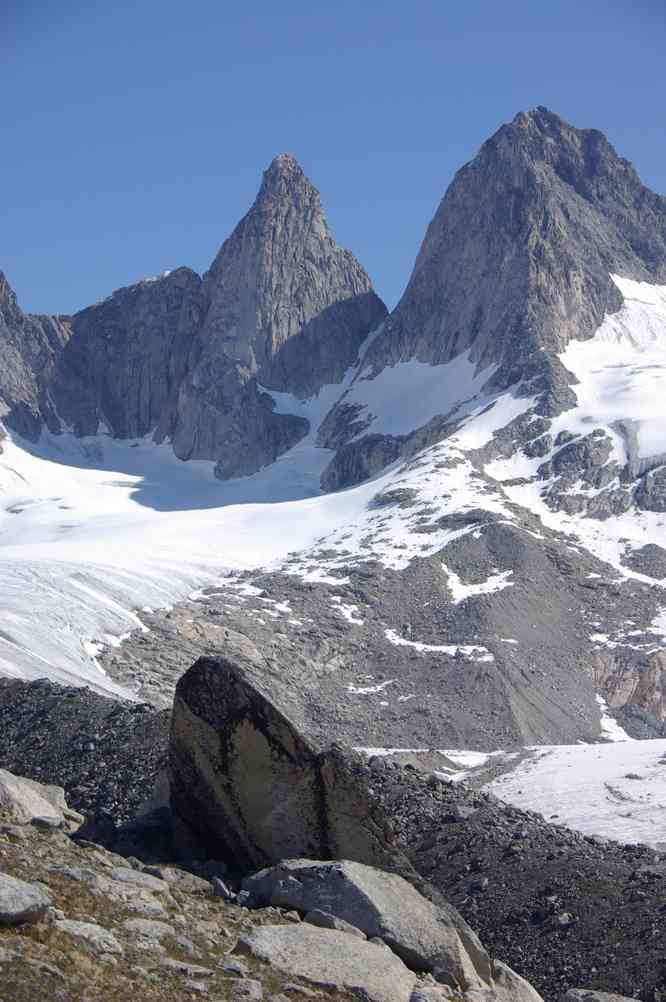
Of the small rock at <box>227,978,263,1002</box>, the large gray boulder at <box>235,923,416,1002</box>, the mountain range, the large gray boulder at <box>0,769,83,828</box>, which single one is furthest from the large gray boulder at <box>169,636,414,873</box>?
the mountain range

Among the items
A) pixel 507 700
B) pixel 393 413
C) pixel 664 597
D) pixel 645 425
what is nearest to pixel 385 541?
pixel 664 597

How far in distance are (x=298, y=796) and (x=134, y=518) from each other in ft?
463

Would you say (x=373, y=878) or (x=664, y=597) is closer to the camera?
(x=373, y=878)

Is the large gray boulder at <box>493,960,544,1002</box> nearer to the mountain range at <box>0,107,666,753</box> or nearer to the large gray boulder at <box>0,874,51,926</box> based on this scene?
the large gray boulder at <box>0,874,51,926</box>

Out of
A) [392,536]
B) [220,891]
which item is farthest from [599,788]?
[392,536]

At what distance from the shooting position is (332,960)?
1416 cm

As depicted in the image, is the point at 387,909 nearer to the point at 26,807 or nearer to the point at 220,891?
the point at 220,891

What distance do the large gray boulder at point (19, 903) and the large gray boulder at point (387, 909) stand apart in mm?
3929

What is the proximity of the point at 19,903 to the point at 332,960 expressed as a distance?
3.28 m

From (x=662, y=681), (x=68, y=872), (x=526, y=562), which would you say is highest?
(x=68, y=872)

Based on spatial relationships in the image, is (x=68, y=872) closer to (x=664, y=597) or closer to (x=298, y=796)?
(x=298, y=796)

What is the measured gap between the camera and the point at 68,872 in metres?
14.8

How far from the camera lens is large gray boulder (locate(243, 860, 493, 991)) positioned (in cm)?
1566

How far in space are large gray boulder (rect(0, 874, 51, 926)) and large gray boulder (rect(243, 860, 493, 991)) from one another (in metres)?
3.93
